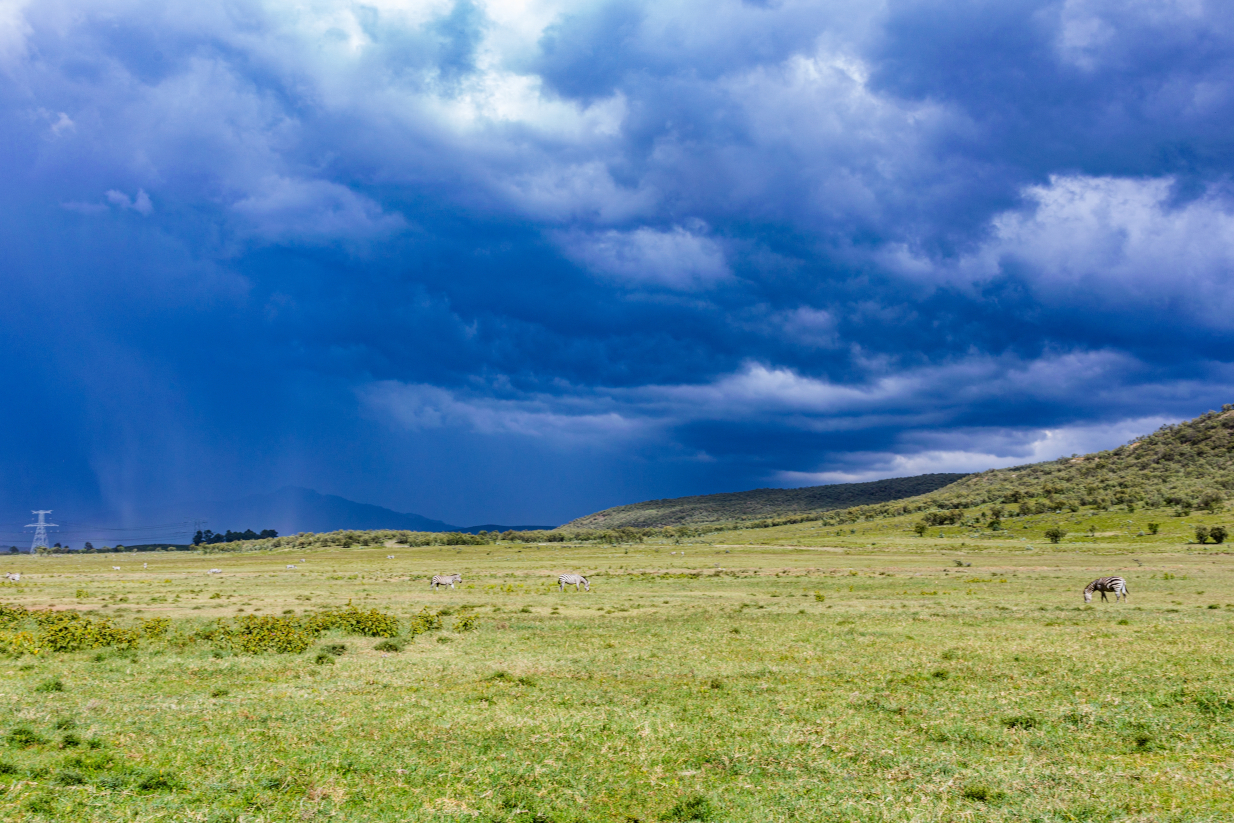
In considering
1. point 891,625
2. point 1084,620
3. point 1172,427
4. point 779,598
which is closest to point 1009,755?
point 891,625

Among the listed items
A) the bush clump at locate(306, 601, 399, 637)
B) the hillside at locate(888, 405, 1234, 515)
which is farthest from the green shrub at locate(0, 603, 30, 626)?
the hillside at locate(888, 405, 1234, 515)

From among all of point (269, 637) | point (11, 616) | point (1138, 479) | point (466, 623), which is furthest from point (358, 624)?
point (1138, 479)

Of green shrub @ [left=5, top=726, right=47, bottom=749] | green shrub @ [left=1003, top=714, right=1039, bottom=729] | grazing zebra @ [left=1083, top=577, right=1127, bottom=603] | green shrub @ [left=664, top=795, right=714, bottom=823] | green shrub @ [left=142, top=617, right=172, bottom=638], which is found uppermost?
green shrub @ [left=5, top=726, right=47, bottom=749]

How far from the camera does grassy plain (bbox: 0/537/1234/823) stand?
10.5 m

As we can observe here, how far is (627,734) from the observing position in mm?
14141

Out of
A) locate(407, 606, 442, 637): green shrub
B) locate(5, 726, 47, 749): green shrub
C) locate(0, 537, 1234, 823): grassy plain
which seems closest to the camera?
locate(0, 537, 1234, 823): grassy plain

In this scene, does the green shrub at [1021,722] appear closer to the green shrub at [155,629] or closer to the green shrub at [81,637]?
the green shrub at [81,637]

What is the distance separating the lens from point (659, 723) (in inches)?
588

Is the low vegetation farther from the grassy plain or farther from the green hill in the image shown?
the green hill

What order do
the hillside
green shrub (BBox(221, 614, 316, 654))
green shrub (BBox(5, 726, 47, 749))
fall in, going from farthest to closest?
1. the hillside
2. green shrub (BBox(221, 614, 316, 654))
3. green shrub (BBox(5, 726, 47, 749))

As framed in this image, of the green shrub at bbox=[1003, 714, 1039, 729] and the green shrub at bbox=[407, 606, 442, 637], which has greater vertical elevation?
the green shrub at bbox=[407, 606, 442, 637]

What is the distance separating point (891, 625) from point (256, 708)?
1020 inches

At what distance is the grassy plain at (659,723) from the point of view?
10.5 meters

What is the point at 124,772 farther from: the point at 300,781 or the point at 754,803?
the point at 754,803
